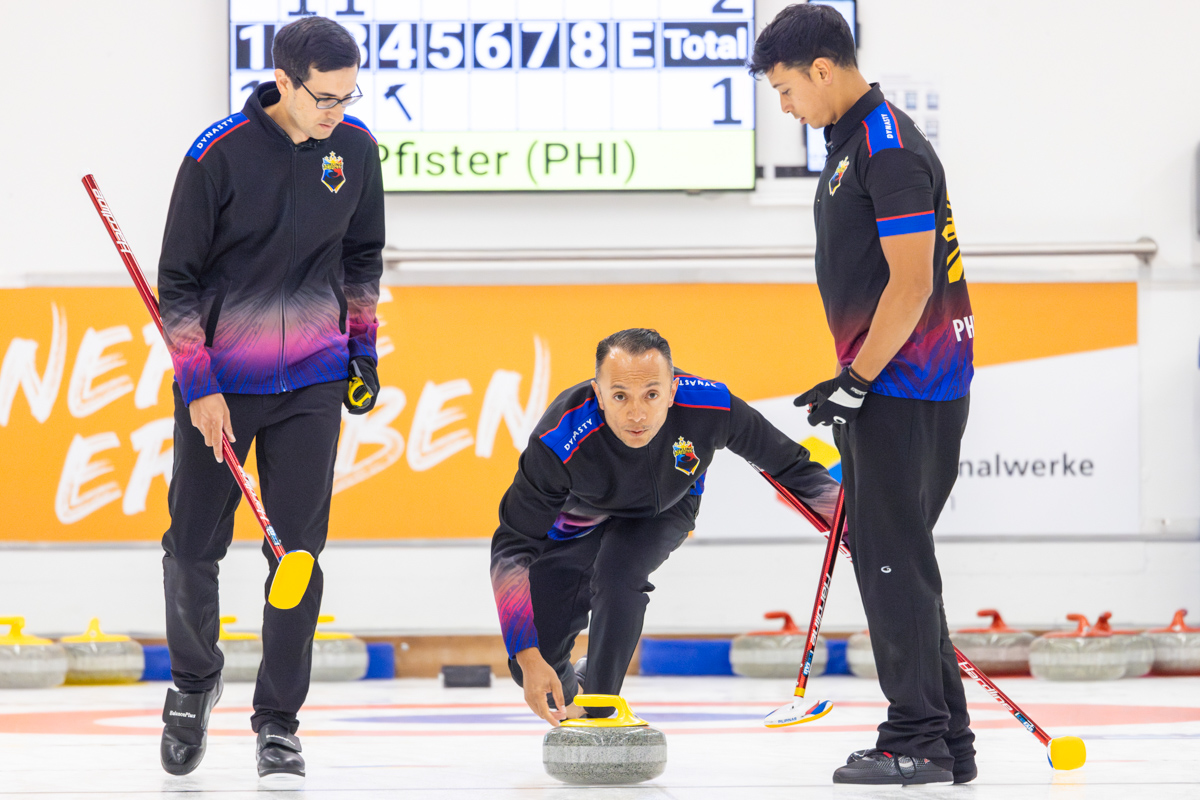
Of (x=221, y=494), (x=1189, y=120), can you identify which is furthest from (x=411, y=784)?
(x=1189, y=120)

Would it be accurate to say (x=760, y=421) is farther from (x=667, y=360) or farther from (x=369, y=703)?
(x=369, y=703)

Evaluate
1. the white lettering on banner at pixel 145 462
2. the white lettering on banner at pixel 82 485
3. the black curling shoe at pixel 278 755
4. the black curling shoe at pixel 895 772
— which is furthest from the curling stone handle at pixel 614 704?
the white lettering on banner at pixel 82 485

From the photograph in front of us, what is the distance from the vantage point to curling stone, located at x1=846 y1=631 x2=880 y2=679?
513 cm

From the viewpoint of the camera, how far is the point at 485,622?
5504 mm

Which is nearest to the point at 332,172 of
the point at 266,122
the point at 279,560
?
the point at 266,122

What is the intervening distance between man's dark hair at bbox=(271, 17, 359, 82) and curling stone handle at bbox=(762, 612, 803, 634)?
3259 mm

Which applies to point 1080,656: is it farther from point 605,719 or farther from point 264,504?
point 264,504

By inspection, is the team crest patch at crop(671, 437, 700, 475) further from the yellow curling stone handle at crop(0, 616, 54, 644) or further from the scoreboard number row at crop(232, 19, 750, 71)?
the yellow curling stone handle at crop(0, 616, 54, 644)

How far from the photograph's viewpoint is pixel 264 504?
2516mm

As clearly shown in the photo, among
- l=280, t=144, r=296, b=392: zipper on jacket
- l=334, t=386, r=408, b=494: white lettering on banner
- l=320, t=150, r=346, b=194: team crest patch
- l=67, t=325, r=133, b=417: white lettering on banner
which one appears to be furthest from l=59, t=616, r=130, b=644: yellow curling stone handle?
l=320, t=150, r=346, b=194: team crest patch

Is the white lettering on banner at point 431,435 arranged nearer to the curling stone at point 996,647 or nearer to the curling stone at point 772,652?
the curling stone at point 772,652

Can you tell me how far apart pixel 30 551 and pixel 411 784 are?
3808 mm

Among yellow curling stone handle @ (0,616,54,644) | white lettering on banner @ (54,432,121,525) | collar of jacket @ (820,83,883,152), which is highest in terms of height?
collar of jacket @ (820,83,883,152)

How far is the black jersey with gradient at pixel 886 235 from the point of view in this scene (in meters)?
2.25
